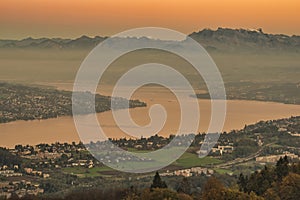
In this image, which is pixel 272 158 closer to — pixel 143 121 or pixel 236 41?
pixel 143 121

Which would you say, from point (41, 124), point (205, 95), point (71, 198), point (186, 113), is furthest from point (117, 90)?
point (71, 198)

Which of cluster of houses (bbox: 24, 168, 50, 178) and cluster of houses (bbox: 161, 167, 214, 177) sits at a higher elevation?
cluster of houses (bbox: 161, 167, 214, 177)

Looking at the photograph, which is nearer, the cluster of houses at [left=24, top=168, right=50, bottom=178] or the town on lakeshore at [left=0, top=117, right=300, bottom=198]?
the town on lakeshore at [left=0, top=117, right=300, bottom=198]

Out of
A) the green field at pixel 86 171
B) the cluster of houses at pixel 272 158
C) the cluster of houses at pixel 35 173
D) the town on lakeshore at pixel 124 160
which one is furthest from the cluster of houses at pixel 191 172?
the cluster of houses at pixel 35 173

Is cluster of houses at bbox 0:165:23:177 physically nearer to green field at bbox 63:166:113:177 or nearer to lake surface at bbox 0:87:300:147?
green field at bbox 63:166:113:177

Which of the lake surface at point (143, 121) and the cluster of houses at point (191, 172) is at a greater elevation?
the lake surface at point (143, 121)

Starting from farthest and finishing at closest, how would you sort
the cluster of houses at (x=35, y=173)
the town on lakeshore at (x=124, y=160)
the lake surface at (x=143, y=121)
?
A: the lake surface at (x=143, y=121)
the cluster of houses at (x=35, y=173)
the town on lakeshore at (x=124, y=160)

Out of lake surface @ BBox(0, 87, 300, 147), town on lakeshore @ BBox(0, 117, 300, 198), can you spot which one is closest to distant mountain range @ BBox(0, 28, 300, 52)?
lake surface @ BBox(0, 87, 300, 147)

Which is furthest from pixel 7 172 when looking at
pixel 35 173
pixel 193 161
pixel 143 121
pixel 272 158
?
pixel 143 121

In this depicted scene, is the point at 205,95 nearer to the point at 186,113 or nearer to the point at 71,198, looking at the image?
the point at 186,113

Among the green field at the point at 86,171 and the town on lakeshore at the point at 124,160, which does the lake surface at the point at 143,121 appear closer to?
the town on lakeshore at the point at 124,160
